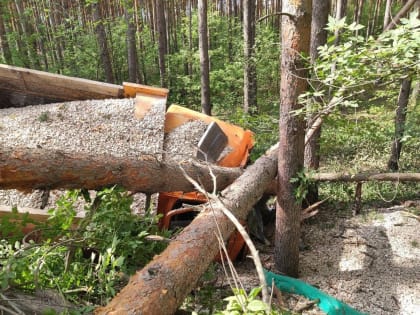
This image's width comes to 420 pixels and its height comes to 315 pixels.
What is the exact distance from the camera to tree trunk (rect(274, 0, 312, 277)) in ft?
11.3

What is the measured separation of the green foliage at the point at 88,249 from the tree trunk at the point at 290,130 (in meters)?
1.75

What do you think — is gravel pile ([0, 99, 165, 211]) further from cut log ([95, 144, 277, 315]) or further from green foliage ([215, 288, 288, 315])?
green foliage ([215, 288, 288, 315])

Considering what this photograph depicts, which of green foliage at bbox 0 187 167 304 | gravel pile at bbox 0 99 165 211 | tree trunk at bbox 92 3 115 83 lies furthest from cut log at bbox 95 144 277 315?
tree trunk at bbox 92 3 115 83

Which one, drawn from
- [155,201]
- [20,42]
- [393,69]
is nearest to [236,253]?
[155,201]

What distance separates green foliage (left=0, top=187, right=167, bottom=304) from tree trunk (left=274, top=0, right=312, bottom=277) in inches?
69.0

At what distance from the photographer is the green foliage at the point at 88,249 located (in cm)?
220

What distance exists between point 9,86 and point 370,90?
6117 millimetres

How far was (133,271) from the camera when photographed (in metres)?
2.63

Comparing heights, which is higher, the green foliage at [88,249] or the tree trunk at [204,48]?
the tree trunk at [204,48]

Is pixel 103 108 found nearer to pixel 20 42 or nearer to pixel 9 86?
pixel 9 86

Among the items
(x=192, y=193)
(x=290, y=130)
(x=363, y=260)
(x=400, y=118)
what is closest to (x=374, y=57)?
(x=290, y=130)

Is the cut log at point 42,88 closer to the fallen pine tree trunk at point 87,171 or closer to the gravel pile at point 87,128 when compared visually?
the gravel pile at point 87,128

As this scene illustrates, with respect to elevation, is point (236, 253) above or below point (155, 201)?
below

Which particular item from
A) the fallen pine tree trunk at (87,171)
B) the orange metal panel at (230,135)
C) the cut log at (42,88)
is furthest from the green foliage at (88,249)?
the cut log at (42,88)
